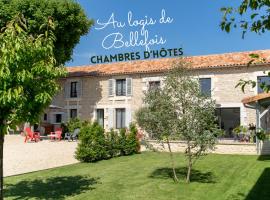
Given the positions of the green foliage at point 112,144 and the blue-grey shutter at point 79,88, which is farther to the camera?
the blue-grey shutter at point 79,88

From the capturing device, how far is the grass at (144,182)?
395 inches

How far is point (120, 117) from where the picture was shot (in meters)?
31.0

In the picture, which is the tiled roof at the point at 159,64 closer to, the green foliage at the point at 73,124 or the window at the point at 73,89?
the window at the point at 73,89

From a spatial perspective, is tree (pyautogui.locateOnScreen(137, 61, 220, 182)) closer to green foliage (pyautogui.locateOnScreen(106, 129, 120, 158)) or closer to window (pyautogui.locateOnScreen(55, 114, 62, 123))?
green foliage (pyautogui.locateOnScreen(106, 129, 120, 158))

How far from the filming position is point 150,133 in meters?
12.2

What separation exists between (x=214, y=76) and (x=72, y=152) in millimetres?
11744

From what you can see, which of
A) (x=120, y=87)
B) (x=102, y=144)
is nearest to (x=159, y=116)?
(x=102, y=144)

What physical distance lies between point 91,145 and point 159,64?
14.2 m

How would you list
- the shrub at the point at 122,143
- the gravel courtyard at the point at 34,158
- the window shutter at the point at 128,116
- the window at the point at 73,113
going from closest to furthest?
the gravel courtyard at the point at 34,158 → the shrub at the point at 122,143 → the window shutter at the point at 128,116 → the window at the point at 73,113

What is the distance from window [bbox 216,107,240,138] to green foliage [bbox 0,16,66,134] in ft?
67.7

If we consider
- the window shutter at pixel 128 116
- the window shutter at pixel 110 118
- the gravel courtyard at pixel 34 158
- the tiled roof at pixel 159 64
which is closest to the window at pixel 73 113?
the tiled roof at pixel 159 64

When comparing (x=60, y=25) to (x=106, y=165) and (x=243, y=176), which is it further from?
(x=243, y=176)

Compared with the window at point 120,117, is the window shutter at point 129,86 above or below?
above

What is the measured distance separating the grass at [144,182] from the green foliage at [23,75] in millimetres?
3046
